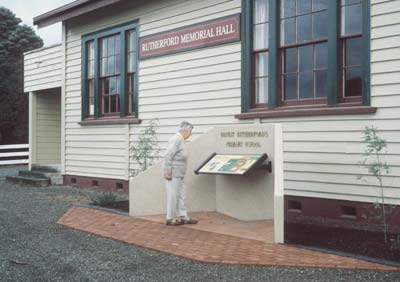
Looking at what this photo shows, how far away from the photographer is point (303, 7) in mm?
9289

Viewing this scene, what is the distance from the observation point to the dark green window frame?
27.2 feet

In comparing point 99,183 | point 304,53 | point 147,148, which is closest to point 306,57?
point 304,53

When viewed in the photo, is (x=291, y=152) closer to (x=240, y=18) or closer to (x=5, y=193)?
(x=240, y=18)

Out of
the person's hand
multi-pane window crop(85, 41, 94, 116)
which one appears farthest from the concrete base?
multi-pane window crop(85, 41, 94, 116)

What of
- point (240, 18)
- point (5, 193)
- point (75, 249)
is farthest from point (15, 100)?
point (75, 249)

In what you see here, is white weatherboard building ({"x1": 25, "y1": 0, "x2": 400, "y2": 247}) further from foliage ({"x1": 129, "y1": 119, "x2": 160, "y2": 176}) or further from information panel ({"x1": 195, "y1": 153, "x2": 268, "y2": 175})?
information panel ({"x1": 195, "y1": 153, "x2": 268, "y2": 175})

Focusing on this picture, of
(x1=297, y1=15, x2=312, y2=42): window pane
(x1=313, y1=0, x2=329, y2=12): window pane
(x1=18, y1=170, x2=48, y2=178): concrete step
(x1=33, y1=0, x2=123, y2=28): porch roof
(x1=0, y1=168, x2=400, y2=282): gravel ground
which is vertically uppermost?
(x1=33, y1=0, x2=123, y2=28): porch roof

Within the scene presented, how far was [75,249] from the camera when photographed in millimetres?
7352

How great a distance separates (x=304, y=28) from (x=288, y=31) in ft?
1.22

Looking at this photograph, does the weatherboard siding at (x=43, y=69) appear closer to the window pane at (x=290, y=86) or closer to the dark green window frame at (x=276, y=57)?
the dark green window frame at (x=276, y=57)

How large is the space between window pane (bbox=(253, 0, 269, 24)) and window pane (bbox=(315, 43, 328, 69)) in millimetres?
1355

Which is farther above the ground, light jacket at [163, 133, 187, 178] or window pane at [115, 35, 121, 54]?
window pane at [115, 35, 121, 54]

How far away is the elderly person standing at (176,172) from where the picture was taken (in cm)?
888

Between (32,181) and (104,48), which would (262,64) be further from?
(32,181)
